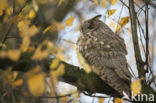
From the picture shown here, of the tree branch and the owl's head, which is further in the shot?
the owl's head

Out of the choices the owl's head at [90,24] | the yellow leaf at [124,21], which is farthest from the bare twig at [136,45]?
the owl's head at [90,24]

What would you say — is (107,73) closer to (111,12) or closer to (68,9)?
(111,12)

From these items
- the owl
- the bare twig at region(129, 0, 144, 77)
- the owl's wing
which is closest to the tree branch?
the owl

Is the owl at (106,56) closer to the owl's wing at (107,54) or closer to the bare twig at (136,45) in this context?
the owl's wing at (107,54)

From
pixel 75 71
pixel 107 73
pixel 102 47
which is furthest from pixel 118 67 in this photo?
pixel 75 71

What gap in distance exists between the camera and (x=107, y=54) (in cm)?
303

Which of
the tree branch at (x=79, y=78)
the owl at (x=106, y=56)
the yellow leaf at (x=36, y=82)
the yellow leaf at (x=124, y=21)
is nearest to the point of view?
the yellow leaf at (x=36, y=82)

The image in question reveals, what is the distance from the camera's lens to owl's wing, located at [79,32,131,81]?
2.90m

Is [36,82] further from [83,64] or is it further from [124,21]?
[124,21]

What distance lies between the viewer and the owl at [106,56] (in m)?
2.84

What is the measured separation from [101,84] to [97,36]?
70 centimetres

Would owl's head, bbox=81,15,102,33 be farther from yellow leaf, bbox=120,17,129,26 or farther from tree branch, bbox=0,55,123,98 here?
tree branch, bbox=0,55,123,98

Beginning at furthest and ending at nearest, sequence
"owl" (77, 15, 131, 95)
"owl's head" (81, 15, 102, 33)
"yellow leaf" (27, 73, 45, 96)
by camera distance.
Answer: "owl's head" (81, 15, 102, 33) < "owl" (77, 15, 131, 95) < "yellow leaf" (27, 73, 45, 96)

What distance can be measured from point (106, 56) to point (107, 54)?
0.11 ft
